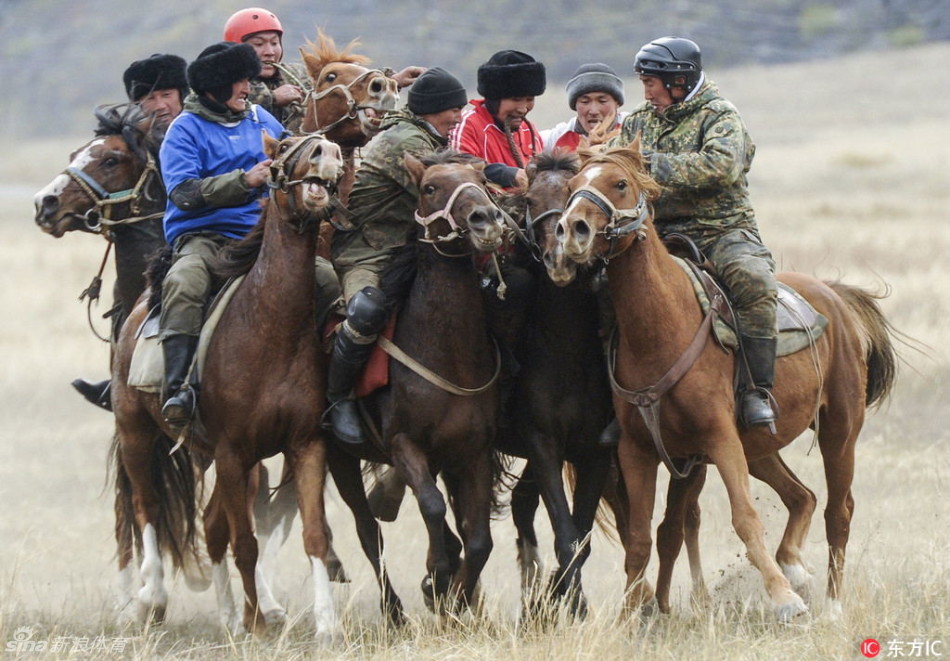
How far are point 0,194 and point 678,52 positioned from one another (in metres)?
33.1

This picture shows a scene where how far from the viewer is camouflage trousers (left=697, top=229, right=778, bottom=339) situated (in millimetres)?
7824

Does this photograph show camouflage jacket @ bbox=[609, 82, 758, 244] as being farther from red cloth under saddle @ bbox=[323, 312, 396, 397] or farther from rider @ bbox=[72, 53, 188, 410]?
rider @ bbox=[72, 53, 188, 410]

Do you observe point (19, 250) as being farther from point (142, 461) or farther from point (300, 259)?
point (300, 259)

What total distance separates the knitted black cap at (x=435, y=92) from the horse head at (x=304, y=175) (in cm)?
85

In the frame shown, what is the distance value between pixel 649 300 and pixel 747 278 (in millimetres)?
813

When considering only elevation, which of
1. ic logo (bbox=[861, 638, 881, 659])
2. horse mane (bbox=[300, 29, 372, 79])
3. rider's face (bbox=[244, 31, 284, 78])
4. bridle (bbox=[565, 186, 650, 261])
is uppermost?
rider's face (bbox=[244, 31, 284, 78])

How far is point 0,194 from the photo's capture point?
38125 millimetres

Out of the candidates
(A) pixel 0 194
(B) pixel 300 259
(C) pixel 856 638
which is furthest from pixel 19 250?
(C) pixel 856 638

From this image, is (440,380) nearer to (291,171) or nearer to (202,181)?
(291,171)

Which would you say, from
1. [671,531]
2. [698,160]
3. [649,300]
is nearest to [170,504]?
[671,531]

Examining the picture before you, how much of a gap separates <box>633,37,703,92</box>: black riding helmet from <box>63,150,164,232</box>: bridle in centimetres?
347

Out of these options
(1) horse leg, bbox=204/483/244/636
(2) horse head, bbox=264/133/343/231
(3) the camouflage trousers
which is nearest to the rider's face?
(2) horse head, bbox=264/133/343/231

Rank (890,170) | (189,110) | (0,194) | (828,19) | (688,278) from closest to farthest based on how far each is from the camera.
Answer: (688,278), (189,110), (890,170), (0,194), (828,19)

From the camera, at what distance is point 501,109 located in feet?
28.0
